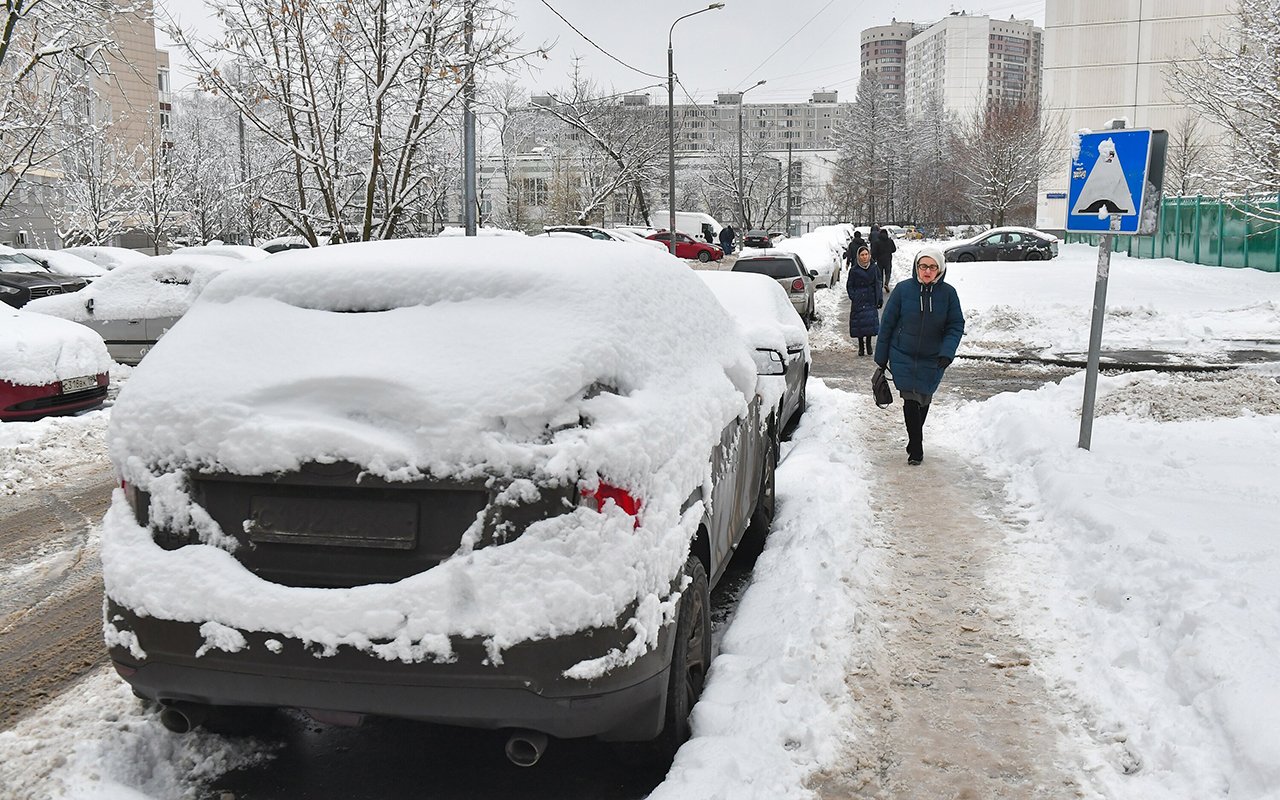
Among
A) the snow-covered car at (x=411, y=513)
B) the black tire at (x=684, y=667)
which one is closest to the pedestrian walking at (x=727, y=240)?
the black tire at (x=684, y=667)

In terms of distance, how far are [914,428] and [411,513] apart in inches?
241

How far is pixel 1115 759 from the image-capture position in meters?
3.67

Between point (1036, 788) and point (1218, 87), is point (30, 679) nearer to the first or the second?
point (1036, 788)

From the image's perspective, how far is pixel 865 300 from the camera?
51.9ft

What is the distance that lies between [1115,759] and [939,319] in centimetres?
493

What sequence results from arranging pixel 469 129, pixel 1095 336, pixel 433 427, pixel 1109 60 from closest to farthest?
pixel 433 427, pixel 1095 336, pixel 469 129, pixel 1109 60

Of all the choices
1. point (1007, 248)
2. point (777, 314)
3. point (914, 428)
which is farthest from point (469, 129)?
point (1007, 248)

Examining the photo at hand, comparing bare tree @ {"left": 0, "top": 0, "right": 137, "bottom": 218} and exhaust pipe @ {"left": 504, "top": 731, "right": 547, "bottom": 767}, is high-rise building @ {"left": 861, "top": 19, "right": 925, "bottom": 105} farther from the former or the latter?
exhaust pipe @ {"left": 504, "top": 731, "right": 547, "bottom": 767}

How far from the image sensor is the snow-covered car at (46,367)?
996 cm

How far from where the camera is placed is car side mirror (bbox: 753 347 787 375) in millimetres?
5598

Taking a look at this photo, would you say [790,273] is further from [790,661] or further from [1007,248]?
[1007,248]

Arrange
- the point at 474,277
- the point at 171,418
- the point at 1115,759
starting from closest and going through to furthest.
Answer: the point at 171,418
the point at 474,277
the point at 1115,759

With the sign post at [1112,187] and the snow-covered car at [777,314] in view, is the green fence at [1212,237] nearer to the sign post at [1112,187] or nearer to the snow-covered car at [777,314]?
the snow-covered car at [777,314]

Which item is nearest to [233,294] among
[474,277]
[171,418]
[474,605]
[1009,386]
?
[171,418]
